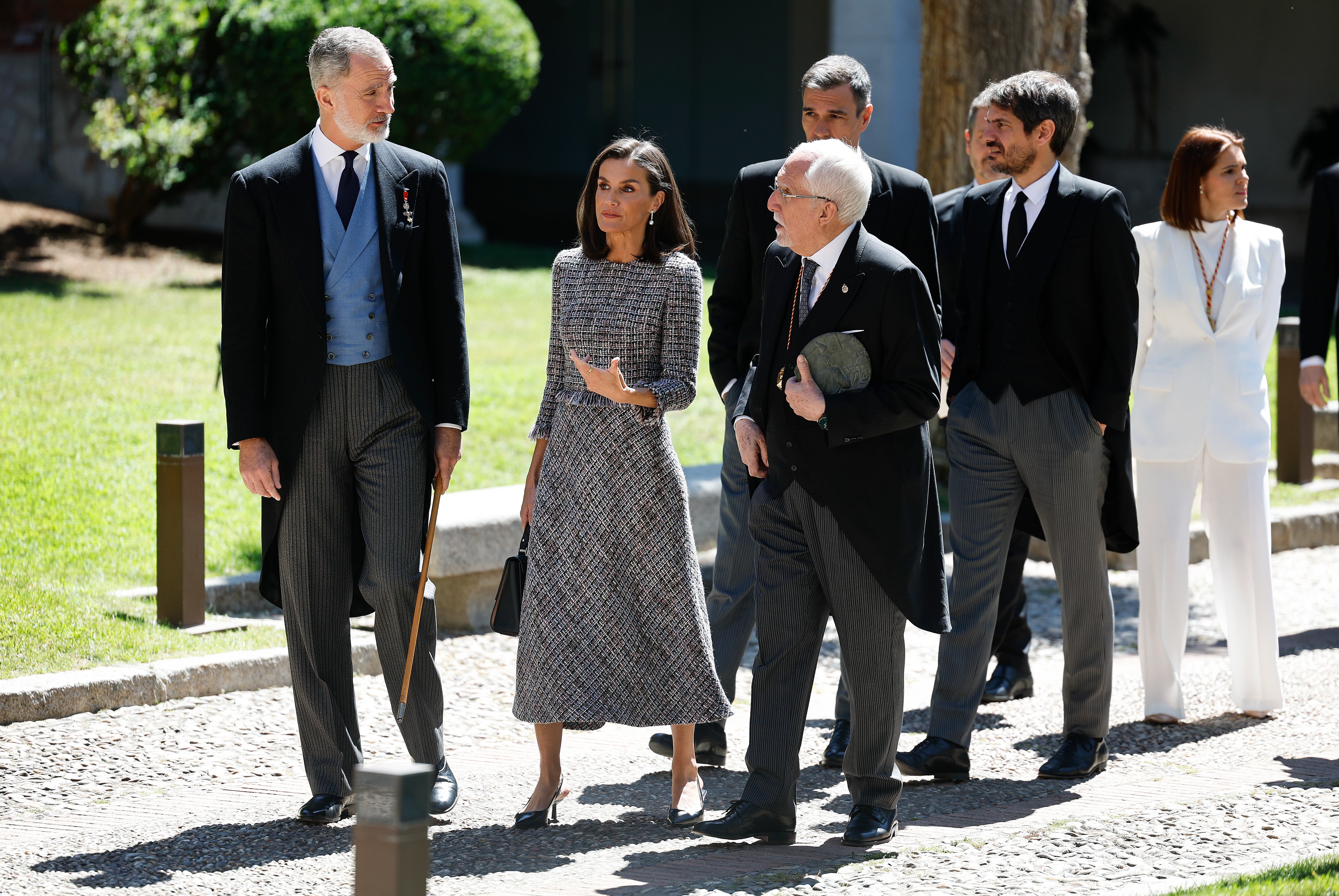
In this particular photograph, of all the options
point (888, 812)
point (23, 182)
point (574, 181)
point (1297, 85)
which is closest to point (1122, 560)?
point (888, 812)

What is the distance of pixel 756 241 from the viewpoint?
221 inches

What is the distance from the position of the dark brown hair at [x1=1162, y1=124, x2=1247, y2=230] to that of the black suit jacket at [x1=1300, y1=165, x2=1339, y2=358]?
1439mm

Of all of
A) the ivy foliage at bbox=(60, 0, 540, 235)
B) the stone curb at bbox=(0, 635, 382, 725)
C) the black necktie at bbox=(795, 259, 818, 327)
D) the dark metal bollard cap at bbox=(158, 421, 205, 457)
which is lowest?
the stone curb at bbox=(0, 635, 382, 725)

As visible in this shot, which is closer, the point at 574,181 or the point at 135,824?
the point at 135,824

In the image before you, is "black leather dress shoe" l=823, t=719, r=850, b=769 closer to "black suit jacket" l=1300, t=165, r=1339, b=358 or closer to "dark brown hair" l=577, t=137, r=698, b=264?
"dark brown hair" l=577, t=137, r=698, b=264

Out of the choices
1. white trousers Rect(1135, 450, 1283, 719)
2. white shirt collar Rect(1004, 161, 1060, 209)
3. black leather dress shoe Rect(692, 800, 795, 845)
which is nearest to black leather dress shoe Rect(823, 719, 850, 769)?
black leather dress shoe Rect(692, 800, 795, 845)

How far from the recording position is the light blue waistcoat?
4844 mm

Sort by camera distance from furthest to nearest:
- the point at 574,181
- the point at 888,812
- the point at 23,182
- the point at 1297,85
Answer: the point at 574,181 < the point at 1297,85 < the point at 23,182 < the point at 888,812

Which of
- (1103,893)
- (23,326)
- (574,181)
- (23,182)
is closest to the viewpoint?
(1103,893)

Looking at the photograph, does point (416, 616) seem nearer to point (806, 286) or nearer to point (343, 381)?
point (343, 381)

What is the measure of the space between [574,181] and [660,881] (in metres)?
20.7

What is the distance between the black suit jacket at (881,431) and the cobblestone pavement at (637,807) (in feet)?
2.46

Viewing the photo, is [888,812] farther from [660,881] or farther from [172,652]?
[172,652]

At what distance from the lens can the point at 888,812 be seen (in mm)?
4691
